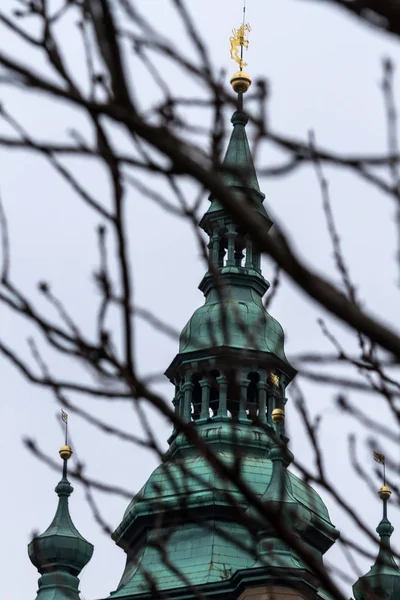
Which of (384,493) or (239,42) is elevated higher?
(239,42)

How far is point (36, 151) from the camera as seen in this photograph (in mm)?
7152

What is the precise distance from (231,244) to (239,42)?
8047mm

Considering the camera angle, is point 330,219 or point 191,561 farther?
point 191,561

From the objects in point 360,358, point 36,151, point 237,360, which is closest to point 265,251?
point 36,151

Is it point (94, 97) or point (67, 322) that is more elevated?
point (94, 97)

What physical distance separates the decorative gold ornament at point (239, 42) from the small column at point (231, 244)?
6.05 meters

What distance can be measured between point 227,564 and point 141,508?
2696mm

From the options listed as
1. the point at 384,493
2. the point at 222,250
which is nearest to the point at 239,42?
the point at 222,250

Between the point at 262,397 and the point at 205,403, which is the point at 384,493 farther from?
the point at 205,403

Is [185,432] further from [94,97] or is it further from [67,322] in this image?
[94,97]

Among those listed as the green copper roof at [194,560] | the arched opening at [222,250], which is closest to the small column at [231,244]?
the arched opening at [222,250]

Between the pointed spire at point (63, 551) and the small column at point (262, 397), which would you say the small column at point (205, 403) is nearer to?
the small column at point (262, 397)

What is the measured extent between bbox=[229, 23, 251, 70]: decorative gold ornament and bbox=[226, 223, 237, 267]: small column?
6.05 metres

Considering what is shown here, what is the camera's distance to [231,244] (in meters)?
54.7
